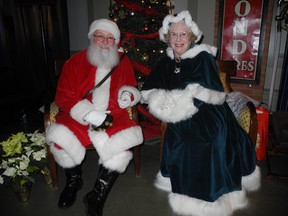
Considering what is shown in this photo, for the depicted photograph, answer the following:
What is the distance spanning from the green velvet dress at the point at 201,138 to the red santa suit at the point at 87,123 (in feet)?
1.06

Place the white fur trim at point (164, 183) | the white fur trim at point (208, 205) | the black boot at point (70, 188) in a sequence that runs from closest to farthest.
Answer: the white fur trim at point (208, 205) < the black boot at point (70, 188) < the white fur trim at point (164, 183)

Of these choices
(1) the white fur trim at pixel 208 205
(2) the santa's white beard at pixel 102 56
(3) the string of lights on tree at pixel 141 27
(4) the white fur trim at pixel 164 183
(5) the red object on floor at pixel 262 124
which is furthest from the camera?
(3) the string of lights on tree at pixel 141 27

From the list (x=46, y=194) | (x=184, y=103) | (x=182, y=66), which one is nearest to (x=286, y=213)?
(x=184, y=103)

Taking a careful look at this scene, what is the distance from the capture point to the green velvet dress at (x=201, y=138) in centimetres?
185

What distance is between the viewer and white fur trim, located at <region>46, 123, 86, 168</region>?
1.93 meters

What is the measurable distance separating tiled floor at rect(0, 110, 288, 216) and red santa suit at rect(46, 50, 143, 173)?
1.15 feet

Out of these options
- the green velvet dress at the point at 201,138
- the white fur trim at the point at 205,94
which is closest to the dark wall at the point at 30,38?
the green velvet dress at the point at 201,138

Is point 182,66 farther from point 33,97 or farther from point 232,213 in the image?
point 33,97

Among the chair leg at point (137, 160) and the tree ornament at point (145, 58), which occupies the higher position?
the tree ornament at point (145, 58)

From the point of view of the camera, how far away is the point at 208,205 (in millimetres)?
1841

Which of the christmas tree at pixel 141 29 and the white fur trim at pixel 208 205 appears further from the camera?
the christmas tree at pixel 141 29

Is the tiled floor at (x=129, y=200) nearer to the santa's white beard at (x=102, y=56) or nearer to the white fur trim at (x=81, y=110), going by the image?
the white fur trim at (x=81, y=110)

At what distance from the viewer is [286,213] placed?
1970 mm

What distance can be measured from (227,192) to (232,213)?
20cm
